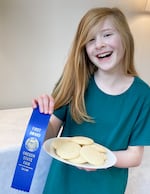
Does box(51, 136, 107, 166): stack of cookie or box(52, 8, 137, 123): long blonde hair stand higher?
box(52, 8, 137, 123): long blonde hair

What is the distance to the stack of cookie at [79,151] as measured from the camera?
0.56 m

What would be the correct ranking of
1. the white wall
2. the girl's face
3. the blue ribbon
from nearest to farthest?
the blue ribbon
the girl's face
the white wall

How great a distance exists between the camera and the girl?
0.65m

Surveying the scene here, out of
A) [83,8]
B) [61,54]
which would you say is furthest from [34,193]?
[83,8]

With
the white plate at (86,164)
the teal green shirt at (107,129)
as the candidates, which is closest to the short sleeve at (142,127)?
the teal green shirt at (107,129)

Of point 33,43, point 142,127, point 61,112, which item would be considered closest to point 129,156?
point 142,127

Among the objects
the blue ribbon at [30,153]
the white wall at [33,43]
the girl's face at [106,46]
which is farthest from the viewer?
the white wall at [33,43]

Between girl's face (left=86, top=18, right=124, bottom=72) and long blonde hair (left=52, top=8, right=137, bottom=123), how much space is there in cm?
1

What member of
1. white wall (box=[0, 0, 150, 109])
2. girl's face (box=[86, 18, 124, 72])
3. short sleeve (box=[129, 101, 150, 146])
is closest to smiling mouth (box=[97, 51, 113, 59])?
girl's face (box=[86, 18, 124, 72])

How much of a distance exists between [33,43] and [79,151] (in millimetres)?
833

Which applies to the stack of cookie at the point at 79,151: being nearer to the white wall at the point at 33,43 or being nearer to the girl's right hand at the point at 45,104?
the girl's right hand at the point at 45,104

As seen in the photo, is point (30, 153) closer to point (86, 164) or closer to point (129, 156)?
point (86, 164)

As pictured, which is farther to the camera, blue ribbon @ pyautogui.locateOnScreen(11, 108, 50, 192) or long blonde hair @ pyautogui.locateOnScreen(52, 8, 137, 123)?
long blonde hair @ pyautogui.locateOnScreen(52, 8, 137, 123)

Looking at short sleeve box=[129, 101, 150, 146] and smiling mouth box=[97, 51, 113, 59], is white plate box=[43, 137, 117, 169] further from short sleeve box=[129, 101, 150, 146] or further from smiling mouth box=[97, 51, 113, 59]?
smiling mouth box=[97, 51, 113, 59]
